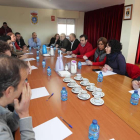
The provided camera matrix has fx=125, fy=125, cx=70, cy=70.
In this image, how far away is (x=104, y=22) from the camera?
19.3ft

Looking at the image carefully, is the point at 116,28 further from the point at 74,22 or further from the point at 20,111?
the point at 20,111

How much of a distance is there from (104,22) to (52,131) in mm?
5978

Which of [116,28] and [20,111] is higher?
[116,28]

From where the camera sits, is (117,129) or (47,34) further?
(47,34)

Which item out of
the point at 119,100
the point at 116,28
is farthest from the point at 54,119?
the point at 116,28

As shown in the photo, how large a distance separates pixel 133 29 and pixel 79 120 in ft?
10.4

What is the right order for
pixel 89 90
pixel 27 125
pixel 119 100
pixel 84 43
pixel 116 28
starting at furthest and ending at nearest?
1. pixel 116 28
2. pixel 84 43
3. pixel 89 90
4. pixel 119 100
5. pixel 27 125

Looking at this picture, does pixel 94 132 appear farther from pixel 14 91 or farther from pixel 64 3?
pixel 64 3

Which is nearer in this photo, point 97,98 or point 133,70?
point 97,98

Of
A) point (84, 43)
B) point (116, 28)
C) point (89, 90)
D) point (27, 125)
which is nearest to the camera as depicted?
point (27, 125)

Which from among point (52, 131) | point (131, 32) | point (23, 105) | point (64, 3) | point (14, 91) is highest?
point (64, 3)

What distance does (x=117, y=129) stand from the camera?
83 centimetres

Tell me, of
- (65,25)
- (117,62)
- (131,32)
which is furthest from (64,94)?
→ (65,25)

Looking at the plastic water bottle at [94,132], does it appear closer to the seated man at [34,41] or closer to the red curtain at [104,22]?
the seated man at [34,41]
